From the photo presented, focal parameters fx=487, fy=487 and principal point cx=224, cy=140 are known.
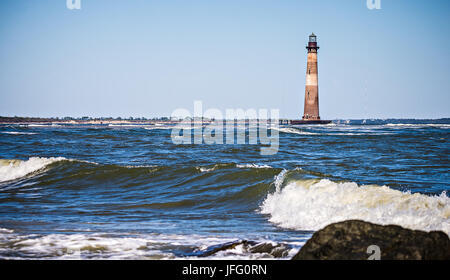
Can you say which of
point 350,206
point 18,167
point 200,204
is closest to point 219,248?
point 350,206

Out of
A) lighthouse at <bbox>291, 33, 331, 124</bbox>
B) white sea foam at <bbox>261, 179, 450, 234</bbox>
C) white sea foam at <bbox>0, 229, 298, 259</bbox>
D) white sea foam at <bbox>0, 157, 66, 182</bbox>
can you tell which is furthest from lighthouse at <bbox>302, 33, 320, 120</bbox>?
white sea foam at <bbox>0, 229, 298, 259</bbox>

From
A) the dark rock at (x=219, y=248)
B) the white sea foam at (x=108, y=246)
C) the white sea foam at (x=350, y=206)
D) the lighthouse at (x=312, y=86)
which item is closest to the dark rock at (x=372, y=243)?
the white sea foam at (x=108, y=246)

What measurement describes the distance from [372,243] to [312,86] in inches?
2597

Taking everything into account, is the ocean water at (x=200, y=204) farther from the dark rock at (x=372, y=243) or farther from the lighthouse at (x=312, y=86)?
the lighthouse at (x=312, y=86)

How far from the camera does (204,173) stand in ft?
49.6

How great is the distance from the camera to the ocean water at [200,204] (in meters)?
6.55

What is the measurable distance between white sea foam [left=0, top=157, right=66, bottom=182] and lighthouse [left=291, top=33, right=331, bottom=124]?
54.5 m

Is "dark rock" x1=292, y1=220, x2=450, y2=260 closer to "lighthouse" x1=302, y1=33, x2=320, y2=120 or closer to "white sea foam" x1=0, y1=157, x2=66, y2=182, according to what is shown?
"white sea foam" x1=0, y1=157, x2=66, y2=182

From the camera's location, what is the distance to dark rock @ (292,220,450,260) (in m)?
4.21

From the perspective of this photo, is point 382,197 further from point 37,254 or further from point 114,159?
point 114,159

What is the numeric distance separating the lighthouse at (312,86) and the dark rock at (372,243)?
2584 inches

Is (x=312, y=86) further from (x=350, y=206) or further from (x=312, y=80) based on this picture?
(x=350, y=206)

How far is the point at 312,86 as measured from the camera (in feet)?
226
